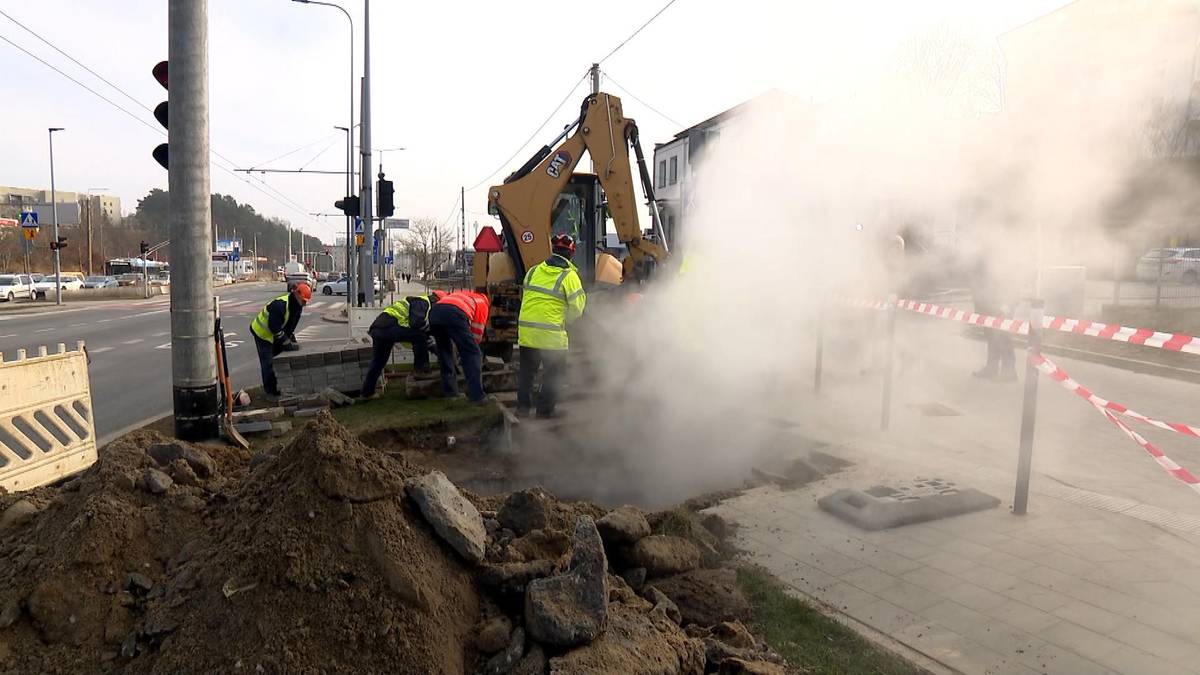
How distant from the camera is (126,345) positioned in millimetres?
17031

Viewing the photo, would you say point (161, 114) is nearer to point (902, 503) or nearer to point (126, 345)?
point (902, 503)

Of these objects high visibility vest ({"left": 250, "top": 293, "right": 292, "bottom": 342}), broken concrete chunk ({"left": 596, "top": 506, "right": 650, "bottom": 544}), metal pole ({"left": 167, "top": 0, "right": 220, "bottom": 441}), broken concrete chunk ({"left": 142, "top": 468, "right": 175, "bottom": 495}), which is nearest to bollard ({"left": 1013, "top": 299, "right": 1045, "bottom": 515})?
broken concrete chunk ({"left": 596, "top": 506, "right": 650, "bottom": 544})

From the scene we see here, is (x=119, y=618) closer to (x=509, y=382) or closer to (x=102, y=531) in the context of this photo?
(x=102, y=531)

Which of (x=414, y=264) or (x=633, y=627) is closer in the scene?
(x=633, y=627)

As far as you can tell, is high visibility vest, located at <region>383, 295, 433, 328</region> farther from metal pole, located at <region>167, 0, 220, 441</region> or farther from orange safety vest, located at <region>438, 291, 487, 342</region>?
metal pole, located at <region>167, 0, 220, 441</region>

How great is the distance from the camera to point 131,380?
1208 cm

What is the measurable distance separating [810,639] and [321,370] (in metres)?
7.23

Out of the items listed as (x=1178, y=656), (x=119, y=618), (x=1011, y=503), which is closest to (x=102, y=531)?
(x=119, y=618)

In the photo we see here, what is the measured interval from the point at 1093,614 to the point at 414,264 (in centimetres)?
6319

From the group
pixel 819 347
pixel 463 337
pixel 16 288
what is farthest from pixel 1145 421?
pixel 16 288

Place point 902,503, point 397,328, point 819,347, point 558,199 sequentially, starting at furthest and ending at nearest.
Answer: point 558,199, point 819,347, point 397,328, point 902,503

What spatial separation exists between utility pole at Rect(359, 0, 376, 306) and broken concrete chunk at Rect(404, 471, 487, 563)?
49.2ft

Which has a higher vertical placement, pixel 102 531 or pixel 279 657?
pixel 102 531

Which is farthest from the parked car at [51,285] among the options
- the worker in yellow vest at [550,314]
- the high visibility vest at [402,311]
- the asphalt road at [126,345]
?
the worker in yellow vest at [550,314]
